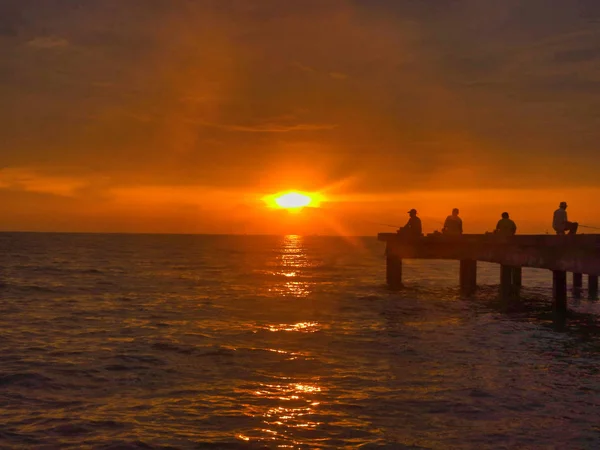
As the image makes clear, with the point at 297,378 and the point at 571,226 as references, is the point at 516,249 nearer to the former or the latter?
the point at 571,226

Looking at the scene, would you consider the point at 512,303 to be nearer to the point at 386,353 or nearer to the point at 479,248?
the point at 479,248

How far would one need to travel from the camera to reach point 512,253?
86.2 feet

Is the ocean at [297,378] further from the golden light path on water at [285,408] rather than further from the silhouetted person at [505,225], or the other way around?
the silhouetted person at [505,225]

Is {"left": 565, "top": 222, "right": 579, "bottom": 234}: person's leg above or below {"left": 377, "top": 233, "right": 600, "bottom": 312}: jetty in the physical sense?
above

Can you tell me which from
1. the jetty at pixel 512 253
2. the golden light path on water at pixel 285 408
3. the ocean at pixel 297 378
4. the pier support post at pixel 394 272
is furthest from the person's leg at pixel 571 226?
the golden light path on water at pixel 285 408

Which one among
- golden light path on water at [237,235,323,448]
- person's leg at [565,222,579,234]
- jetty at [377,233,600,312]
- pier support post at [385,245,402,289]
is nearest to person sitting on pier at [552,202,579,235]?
person's leg at [565,222,579,234]

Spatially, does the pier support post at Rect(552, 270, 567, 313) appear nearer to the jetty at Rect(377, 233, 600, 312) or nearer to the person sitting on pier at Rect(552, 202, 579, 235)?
the jetty at Rect(377, 233, 600, 312)

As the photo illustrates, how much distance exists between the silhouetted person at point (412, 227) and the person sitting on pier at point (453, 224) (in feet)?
4.43

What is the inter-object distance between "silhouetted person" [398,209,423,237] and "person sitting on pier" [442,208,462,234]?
4.43 feet

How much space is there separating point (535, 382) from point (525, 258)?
12650 millimetres

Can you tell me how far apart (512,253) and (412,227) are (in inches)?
337

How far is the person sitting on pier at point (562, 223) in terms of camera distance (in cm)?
2539

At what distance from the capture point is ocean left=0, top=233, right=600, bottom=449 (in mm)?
9646

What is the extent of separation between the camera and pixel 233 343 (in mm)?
17656
